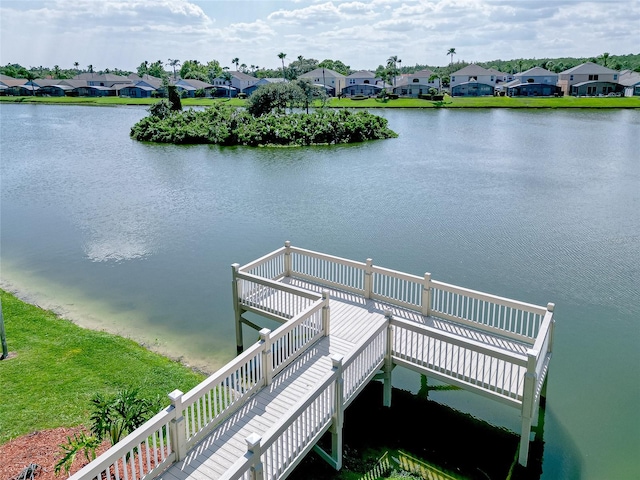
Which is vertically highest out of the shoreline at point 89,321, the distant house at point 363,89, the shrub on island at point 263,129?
the distant house at point 363,89

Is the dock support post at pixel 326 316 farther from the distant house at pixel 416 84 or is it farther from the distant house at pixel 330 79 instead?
the distant house at pixel 330 79

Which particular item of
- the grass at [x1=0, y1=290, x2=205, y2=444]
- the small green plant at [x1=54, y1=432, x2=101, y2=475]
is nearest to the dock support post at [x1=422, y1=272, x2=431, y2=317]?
the grass at [x1=0, y1=290, x2=205, y2=444]

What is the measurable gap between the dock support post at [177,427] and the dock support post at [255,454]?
1.24 meters

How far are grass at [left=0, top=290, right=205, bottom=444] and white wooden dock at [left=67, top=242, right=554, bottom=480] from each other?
155 centimetres

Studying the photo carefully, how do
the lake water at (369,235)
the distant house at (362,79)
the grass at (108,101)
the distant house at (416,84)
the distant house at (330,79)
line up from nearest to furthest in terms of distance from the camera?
the lake water at (369,235) < the grass at (108,101) < the distant house at (416,84) < the distant house at (362,79) < the distant house at (330,79)

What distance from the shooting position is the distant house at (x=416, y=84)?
101125 mm

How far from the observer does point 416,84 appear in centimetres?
10150

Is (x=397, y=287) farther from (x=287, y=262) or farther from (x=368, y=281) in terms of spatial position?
(x=287, y=262)

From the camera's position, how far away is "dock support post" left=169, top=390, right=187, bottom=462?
275 inches

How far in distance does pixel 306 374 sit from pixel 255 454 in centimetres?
292

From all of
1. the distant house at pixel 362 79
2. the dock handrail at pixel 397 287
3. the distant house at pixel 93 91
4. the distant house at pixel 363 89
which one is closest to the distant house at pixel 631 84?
the distant house at pixel 363 89

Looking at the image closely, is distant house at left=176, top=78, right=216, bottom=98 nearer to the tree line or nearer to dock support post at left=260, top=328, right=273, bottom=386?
the tree line

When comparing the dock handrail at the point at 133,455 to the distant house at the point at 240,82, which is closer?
the dock handrail at the point at 133,455

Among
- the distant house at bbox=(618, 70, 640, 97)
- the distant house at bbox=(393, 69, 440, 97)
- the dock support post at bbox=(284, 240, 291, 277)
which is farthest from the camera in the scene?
the distant house at bbox=(393, 69, 440, 97)
